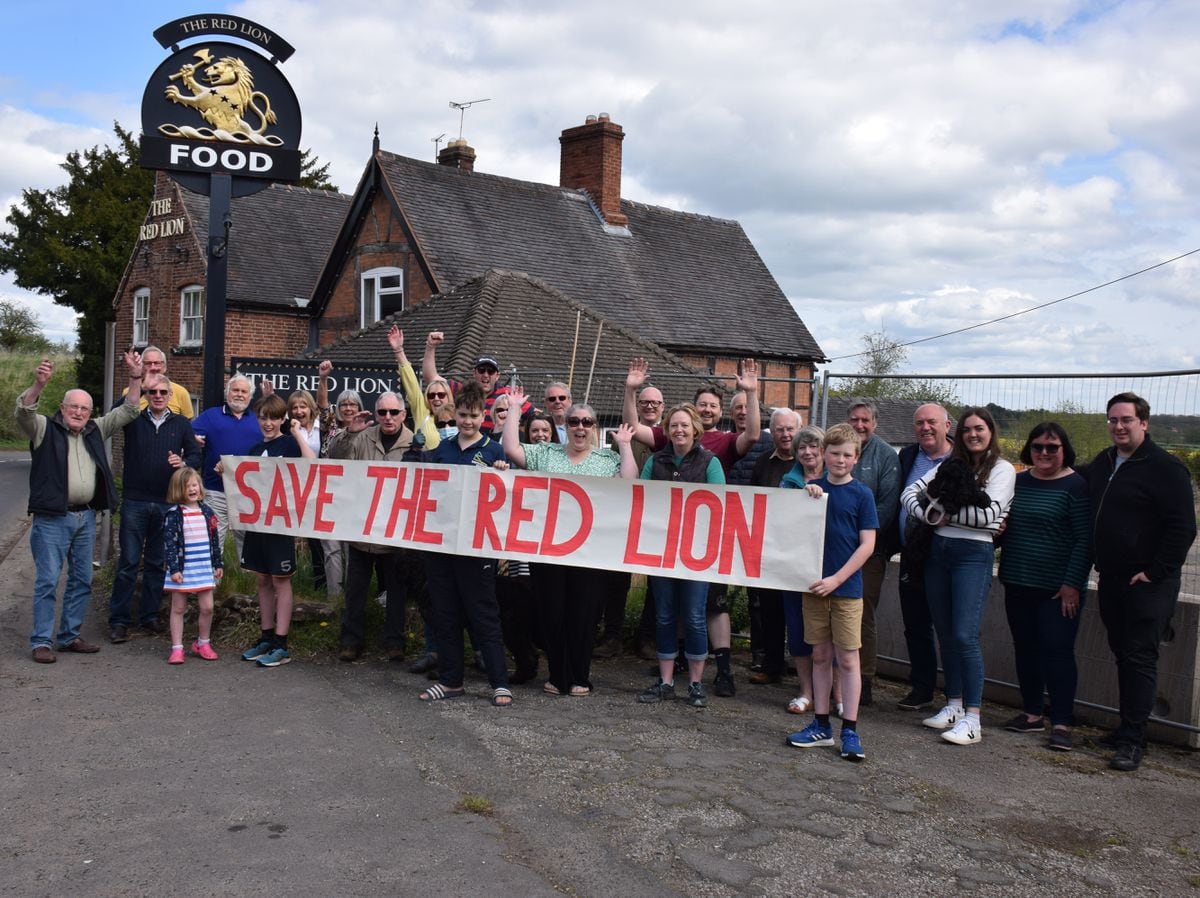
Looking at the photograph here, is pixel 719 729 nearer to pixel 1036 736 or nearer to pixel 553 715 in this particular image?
pixel 553 715

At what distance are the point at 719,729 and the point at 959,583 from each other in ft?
5.58

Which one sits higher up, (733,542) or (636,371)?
(636,371)

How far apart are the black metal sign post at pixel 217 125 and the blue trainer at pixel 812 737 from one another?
6.79 m

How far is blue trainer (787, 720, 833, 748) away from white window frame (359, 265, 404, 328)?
21281 mm

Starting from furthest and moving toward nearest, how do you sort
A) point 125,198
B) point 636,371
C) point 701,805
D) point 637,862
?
point 125,198, point 636,371, point 701,805, point 637,862

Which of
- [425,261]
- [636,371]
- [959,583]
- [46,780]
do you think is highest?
[425,261]

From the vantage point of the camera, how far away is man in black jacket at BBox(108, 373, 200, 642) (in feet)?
28.7

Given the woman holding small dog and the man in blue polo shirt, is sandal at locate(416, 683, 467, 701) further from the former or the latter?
the woman holding small dog

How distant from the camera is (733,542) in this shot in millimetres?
7062

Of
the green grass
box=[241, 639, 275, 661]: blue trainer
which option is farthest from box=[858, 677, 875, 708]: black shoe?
the green grass

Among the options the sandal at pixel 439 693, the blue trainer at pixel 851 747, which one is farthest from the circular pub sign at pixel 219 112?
the blue trainer at pixel 851 747

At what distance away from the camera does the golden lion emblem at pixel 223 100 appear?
11.0 metres

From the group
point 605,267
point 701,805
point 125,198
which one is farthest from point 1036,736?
point 125,198

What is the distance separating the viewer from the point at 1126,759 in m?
6.34
